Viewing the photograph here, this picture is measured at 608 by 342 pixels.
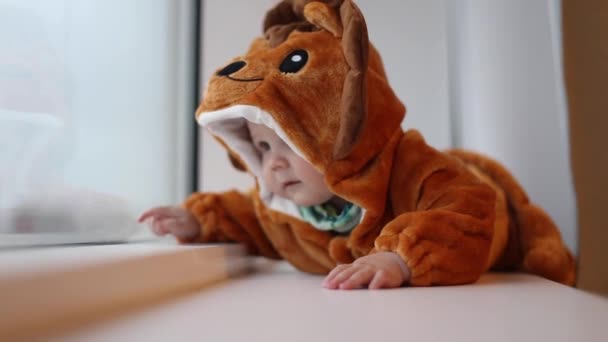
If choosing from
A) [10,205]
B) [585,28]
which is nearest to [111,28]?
[10,205]

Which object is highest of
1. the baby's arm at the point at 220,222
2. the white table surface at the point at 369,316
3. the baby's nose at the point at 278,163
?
the baby's nose at the point at 278,163

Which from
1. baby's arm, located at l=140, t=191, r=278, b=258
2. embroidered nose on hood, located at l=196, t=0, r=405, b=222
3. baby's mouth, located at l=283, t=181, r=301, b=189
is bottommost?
baby's arm, located at l=140, t=191, r=278, b=258

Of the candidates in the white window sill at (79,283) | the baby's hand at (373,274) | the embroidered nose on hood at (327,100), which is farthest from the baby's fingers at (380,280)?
the white window sill at (79,283)

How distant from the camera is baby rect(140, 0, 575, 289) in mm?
755

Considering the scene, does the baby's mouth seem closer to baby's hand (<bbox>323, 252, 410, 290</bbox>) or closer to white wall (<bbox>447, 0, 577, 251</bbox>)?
baby's hand (<bbox>323, 252, 410, 290</bbox>)

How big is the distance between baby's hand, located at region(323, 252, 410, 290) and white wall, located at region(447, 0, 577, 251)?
60cm

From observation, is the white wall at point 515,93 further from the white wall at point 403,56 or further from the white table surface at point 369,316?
the white table surface at point 369,316

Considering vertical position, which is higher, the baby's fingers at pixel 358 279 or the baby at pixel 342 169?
the baby at pixel 342 169

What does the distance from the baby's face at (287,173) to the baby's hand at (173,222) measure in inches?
7.7

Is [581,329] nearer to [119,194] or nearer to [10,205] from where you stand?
[10,205]

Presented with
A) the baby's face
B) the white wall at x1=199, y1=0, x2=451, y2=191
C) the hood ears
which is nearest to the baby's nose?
the baby's face

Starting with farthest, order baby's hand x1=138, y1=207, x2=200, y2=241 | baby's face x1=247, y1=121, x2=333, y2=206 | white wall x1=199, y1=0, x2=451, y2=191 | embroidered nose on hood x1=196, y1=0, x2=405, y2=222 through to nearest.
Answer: white wall x1=199, y1=0, x2=451, y2=191 < baby's hand x1=138, y1=207, x2=200, y2=241 < baby's face x1=247, y1=121, x2=333, y2=206 < embroidered nose on hood x1=196, y1=0, x2=405, y2=222

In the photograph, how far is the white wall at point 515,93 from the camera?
126 centimetres

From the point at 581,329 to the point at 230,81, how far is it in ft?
1.86
